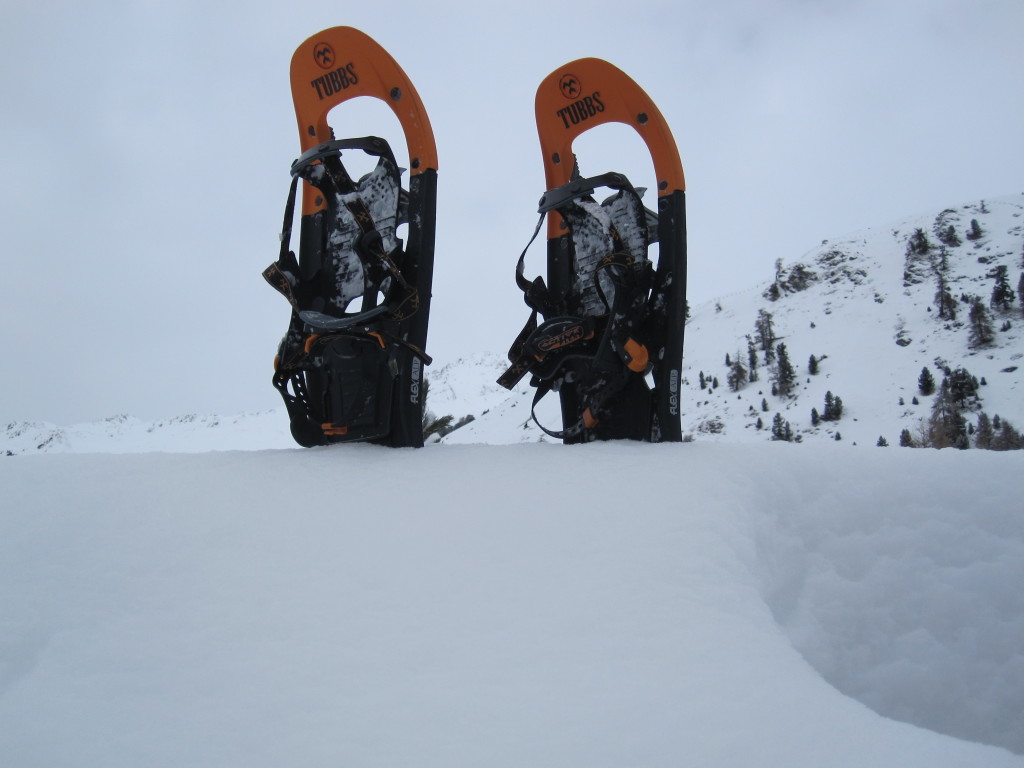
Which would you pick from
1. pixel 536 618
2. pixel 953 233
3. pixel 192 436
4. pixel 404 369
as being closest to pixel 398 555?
pixel 536 618

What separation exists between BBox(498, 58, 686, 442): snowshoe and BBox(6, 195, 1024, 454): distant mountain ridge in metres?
6.16

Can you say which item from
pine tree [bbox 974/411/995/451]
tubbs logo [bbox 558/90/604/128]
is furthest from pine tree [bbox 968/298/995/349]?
tubbs logo [bbox 558/90/604/128]

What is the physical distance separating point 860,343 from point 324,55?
18491 mm

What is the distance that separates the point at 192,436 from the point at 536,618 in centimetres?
3073

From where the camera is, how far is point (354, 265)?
9.76ft

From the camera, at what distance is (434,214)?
2.83m

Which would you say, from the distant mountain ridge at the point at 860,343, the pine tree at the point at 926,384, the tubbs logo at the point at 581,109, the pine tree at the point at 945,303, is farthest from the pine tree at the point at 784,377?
the tubbs logo at the point at 581,109

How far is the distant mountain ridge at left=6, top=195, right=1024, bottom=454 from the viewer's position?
13.4m

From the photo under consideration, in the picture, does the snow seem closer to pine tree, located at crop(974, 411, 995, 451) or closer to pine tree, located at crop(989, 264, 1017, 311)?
pine tree, located at crop(974, 411, 995, 451)

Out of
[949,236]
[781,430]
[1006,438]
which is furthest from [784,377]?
[949,236]

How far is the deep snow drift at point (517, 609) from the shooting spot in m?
0.97

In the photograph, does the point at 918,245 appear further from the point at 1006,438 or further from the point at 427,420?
the point at 427,420

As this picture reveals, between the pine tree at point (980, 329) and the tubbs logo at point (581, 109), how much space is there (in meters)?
16.7

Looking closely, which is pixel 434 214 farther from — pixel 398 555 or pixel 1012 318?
pixel 1012 318
